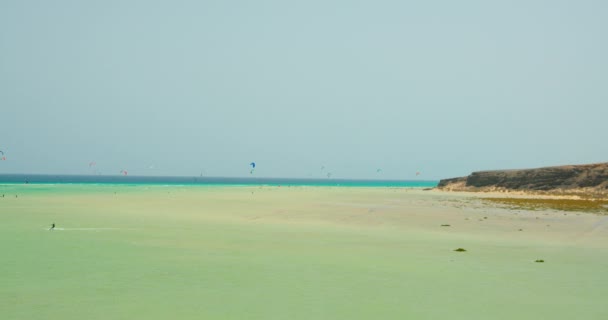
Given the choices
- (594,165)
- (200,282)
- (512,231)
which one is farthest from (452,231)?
(594,165)

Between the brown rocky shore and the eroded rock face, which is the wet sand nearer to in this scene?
the brown rocky shore

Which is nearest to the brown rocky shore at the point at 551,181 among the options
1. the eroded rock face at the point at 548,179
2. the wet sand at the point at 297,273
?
the eroded rock face at the point at 548,179

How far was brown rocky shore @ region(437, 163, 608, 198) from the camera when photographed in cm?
8719

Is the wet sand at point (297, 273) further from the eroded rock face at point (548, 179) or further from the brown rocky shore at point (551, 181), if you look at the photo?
the eroded rock face at point (548, 179)

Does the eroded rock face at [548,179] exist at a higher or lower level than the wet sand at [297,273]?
higher

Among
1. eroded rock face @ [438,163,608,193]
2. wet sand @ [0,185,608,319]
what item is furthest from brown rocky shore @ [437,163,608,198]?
wet sand @ [0,185,608,319]

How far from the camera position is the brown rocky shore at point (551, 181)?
87.2 metres

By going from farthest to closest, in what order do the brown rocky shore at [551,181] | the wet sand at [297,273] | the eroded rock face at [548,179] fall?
the eroded rock face at [548,179]
the brown rocky shore at [551,181]
the wet sand at [297,273]

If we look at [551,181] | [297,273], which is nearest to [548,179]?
[551,181]

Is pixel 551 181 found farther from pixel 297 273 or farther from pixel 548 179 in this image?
pixel 297 273

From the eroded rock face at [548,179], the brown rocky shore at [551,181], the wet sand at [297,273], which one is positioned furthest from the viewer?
the eroded rock face at [548,179]

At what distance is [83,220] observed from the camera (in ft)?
99.7

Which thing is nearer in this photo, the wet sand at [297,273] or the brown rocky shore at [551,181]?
the wet sand at [297,273]

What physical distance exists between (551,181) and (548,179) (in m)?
0.99
